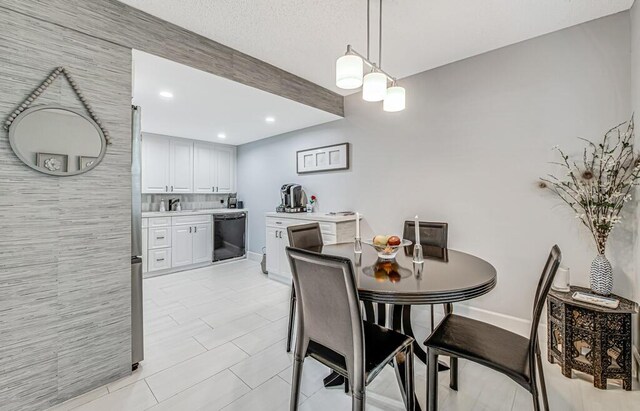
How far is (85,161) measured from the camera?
5.66ft

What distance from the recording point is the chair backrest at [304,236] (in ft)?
7.58

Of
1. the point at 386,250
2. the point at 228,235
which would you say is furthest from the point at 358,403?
the point at 228,235

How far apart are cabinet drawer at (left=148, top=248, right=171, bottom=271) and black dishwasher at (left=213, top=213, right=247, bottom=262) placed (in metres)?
0.78

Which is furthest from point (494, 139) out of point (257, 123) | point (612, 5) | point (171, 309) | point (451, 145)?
point (171, 309)

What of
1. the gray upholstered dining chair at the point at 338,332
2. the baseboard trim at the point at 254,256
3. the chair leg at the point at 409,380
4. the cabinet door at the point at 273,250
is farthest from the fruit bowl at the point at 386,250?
the baseboard trim at the point at 254,256

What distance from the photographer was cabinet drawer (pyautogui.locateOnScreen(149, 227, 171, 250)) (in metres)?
4.24

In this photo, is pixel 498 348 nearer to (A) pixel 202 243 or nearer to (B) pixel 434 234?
(B) pixel 434 234

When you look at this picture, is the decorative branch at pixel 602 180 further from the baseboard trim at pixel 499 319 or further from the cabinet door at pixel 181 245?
the cabinet door at pixel 181 245

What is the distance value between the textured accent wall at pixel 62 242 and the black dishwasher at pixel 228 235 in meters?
3.11

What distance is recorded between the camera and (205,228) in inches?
193

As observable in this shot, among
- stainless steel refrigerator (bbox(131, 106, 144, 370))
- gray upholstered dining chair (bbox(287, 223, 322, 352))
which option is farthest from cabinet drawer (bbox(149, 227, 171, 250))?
gray upholstered dining chair (bbox(287, 223, 322, 352))

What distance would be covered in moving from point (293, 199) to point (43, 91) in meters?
2.93

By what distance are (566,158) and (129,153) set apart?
3315 millimetres

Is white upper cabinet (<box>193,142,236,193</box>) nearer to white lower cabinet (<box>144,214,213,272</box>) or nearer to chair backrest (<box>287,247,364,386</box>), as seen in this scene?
white lower cabinet (<box>144,214,213,272</box>)
